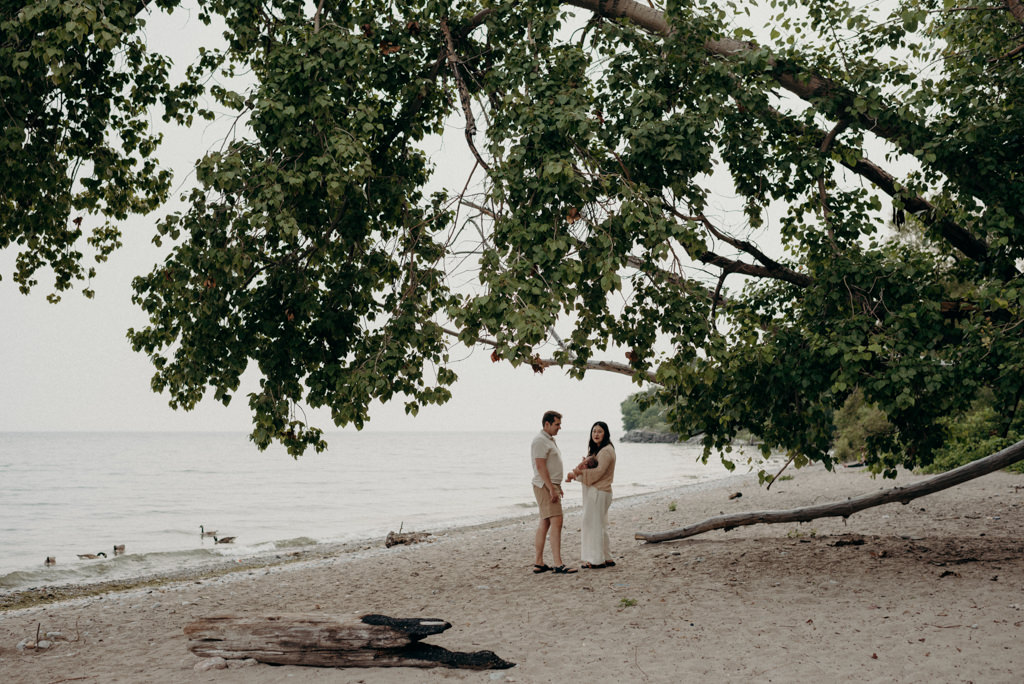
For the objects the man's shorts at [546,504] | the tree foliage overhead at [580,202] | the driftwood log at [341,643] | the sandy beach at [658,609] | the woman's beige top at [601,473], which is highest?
the tree foliage overhead at [580,202]

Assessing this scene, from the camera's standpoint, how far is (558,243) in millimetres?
6770

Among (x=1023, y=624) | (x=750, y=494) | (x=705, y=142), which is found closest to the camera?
(x=1023, y=624)

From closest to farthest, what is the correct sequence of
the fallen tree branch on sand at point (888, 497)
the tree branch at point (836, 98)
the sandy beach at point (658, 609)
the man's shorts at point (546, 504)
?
1. the sandy beach at point (658, 609)
2. the tree branch at point (836, 98)
3. the man's shorts at point (546, 504)
4. the fallen tree branch on sand at point (888, 497)

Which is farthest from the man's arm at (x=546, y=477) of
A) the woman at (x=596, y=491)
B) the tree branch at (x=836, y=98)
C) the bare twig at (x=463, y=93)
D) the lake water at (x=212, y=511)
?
the tree branch at (x=836, y=98)

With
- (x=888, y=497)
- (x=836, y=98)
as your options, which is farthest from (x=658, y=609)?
(x=836, y=98)

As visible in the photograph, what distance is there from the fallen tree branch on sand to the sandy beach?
435 millimetres

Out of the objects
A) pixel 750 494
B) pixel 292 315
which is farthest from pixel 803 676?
pixel 750 494

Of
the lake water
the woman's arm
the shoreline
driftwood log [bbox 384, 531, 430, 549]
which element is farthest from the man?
driftwood log [bbox 384, 531, 430, 549]

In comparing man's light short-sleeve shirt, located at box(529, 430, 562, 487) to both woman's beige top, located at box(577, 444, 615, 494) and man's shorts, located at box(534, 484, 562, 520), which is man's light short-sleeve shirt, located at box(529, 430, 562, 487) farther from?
woman's beige top, located at box(577, 444, 615, 494)

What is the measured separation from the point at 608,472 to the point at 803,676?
181 inches

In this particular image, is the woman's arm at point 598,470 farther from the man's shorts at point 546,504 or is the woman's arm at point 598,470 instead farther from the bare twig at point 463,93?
the bare twig at point 463,93

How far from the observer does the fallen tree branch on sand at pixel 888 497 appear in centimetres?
982

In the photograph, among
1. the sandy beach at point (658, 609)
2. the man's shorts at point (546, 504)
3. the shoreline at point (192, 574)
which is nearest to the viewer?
the sandy beach at point (658, 609)

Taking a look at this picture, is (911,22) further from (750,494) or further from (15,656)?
(750,494)
